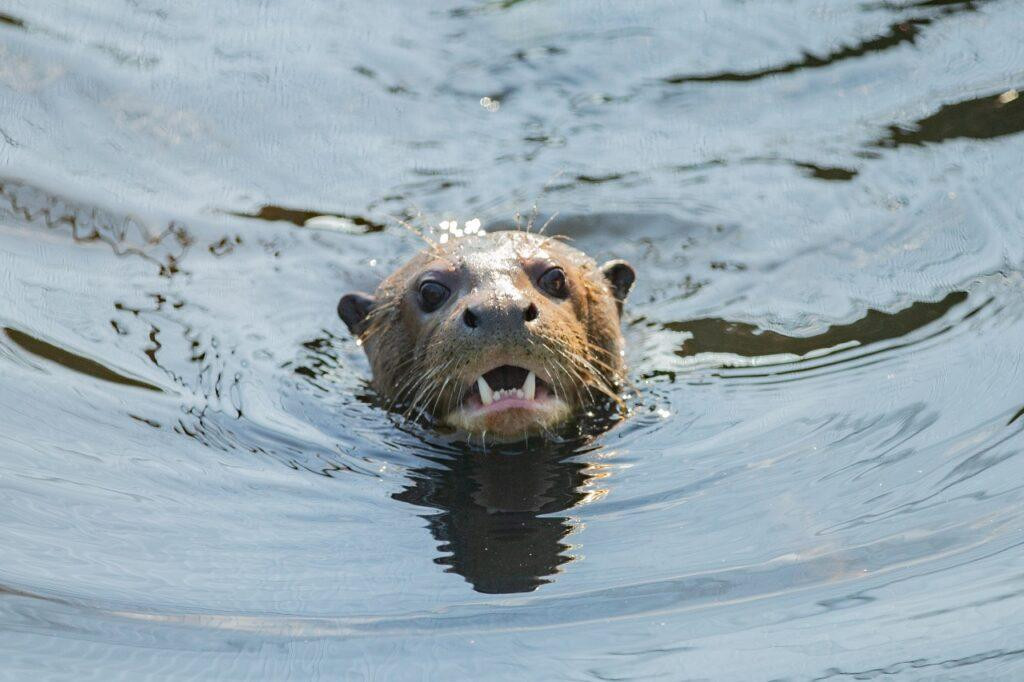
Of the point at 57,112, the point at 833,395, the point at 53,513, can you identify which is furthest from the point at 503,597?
the point at 57,112

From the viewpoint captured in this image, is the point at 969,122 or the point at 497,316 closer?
the point at 497,316

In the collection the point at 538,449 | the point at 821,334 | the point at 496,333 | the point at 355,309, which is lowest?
the point at 538,449

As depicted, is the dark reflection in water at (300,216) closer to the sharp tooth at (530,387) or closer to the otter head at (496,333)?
the otter head at (496,333)

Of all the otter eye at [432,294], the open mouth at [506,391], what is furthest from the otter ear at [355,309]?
the open mouth at [506,391]

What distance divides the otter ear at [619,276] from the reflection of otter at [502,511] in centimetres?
138

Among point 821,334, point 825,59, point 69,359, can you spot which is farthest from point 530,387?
point 825,59

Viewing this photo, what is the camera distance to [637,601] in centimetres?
424

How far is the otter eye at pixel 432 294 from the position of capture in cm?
593

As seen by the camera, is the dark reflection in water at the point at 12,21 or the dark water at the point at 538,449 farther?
the dark reflection in water at the point at 12,21

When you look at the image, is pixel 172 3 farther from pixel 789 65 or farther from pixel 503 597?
pixel 503 597

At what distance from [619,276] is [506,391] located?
1.53 metres

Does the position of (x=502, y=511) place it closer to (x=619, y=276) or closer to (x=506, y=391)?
(x=506, y=391)

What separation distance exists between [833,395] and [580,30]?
4600 millimetres

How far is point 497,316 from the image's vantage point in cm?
529
